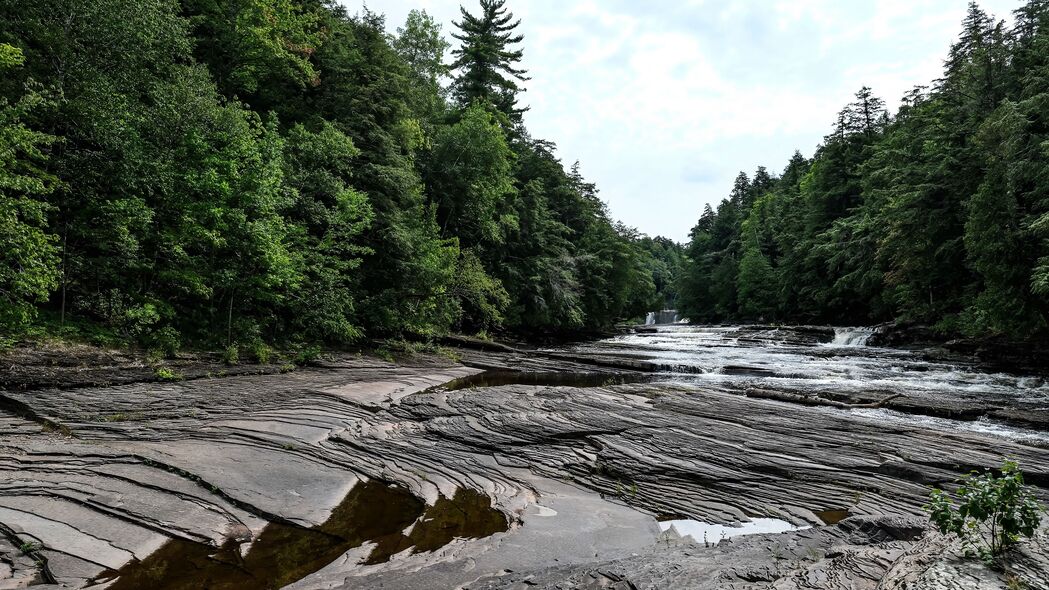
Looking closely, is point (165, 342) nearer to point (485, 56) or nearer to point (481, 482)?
point (481, 482)

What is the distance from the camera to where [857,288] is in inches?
1527

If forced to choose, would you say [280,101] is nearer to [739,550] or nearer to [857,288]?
[739,550]

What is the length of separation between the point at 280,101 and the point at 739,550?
78.8 feet

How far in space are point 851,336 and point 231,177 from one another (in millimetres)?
34403

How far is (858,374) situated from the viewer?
59.6 ft

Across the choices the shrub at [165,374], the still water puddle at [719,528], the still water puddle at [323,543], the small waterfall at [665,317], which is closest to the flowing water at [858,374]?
the still water puddle at [719,528]

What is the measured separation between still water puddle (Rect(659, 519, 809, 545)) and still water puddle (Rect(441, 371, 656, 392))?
33.9 ft

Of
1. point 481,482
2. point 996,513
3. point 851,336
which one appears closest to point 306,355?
point 481,482

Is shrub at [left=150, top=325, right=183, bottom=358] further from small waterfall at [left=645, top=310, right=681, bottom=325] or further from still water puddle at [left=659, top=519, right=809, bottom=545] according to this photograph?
small waterfall at [left=645, top=310, right=681, bottom=325]

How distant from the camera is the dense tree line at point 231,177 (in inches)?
471

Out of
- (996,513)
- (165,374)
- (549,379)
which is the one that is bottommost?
(549,379)

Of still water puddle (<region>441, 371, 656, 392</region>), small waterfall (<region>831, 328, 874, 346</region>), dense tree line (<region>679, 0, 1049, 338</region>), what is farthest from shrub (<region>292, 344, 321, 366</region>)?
small waterfall (<region>831, 328, 874, 346</region>)

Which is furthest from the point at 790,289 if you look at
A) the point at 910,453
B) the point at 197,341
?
the point at 197,341

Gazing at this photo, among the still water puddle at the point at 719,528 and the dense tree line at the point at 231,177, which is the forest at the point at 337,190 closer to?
the dense tree line at the point at 231,177
